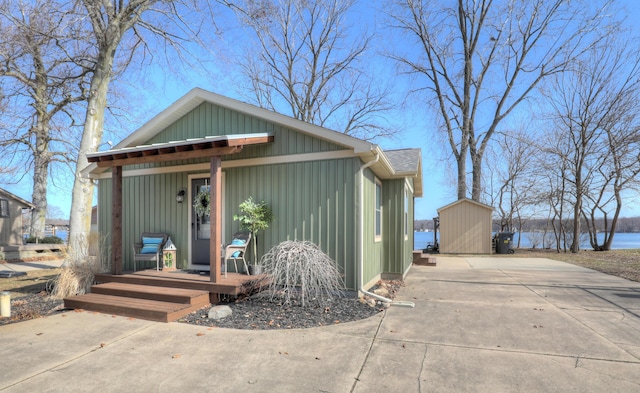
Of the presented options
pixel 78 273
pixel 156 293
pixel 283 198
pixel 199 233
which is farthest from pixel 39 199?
pixel 283 198

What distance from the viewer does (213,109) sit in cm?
718

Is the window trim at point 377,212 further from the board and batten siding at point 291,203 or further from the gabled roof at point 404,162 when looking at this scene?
the board and batten siding at point 291,203

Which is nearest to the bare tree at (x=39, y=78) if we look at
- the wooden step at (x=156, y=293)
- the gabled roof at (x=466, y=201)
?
the wooden step at (x=156, y=293)

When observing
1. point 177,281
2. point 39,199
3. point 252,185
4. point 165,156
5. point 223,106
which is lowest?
point 177,281

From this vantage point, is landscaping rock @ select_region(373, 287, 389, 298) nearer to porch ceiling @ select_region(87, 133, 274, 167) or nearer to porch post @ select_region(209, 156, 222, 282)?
porch post @ select_region(209, 156, 222, 282)

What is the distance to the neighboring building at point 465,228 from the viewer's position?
16.2m

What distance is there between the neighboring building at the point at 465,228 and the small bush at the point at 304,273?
12284mm

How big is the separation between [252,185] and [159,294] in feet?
7.95

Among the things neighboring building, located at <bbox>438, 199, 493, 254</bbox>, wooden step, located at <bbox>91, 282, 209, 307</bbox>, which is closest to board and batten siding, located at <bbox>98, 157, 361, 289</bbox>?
wooden step, located at <bbox>91, 282, 209, 307</bbox>

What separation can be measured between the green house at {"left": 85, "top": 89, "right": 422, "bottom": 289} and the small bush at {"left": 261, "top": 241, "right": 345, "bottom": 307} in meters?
0.42

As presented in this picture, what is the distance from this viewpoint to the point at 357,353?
3.55m

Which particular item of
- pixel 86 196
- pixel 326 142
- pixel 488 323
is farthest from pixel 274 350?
pixel 86 196

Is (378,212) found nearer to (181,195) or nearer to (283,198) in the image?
(283,198)

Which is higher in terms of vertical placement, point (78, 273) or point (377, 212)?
point (377, 212)
